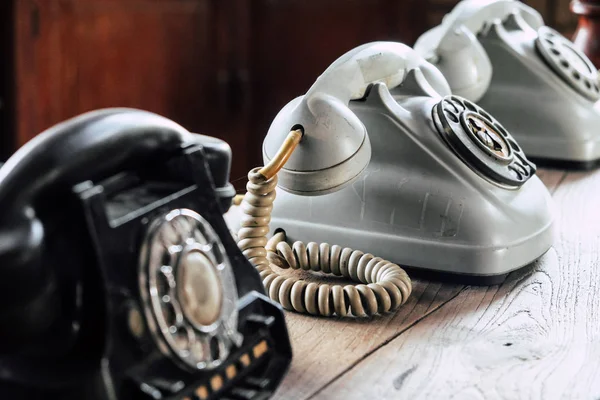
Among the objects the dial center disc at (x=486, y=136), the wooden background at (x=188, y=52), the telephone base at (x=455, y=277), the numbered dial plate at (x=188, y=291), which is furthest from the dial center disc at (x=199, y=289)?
the wooden background at (x=188, y=52)

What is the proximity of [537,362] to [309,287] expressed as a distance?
24 cm

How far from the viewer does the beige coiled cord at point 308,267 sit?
36.8 inches

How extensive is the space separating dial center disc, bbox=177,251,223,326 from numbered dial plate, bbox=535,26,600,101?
982 millimetres

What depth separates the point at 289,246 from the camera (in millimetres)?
1070

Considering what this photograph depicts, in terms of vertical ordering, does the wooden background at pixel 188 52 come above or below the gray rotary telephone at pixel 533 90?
below

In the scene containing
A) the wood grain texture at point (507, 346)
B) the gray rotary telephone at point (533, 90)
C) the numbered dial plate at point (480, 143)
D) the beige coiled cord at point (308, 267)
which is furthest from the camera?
the gray rotary telephone at point (533, 90)

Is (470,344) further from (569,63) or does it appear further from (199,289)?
(569,63)

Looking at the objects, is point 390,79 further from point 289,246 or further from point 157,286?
point 157,286

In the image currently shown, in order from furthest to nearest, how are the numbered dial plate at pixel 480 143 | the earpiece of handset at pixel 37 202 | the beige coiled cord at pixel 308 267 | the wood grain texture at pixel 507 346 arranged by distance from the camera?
the numbered dial plate at pixel 480 143, the beige coiled cord at pixel 308 267, the wood grain texture at pixel 507 346, the earpiece of handset at pixel 37 202

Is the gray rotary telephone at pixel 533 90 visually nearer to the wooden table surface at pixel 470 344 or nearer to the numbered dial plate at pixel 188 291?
the wooden table surface at pixel 470 344

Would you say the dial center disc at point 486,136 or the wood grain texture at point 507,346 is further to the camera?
the dial center disc at point 486,136

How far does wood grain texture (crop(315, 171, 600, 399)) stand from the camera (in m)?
0.78

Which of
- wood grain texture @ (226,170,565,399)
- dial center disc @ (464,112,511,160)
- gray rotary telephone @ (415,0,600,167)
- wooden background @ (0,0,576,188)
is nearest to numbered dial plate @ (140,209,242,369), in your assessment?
wood grain texture @ (226,170,565,399)

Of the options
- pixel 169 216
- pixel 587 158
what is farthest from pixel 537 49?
pixel 169 216
